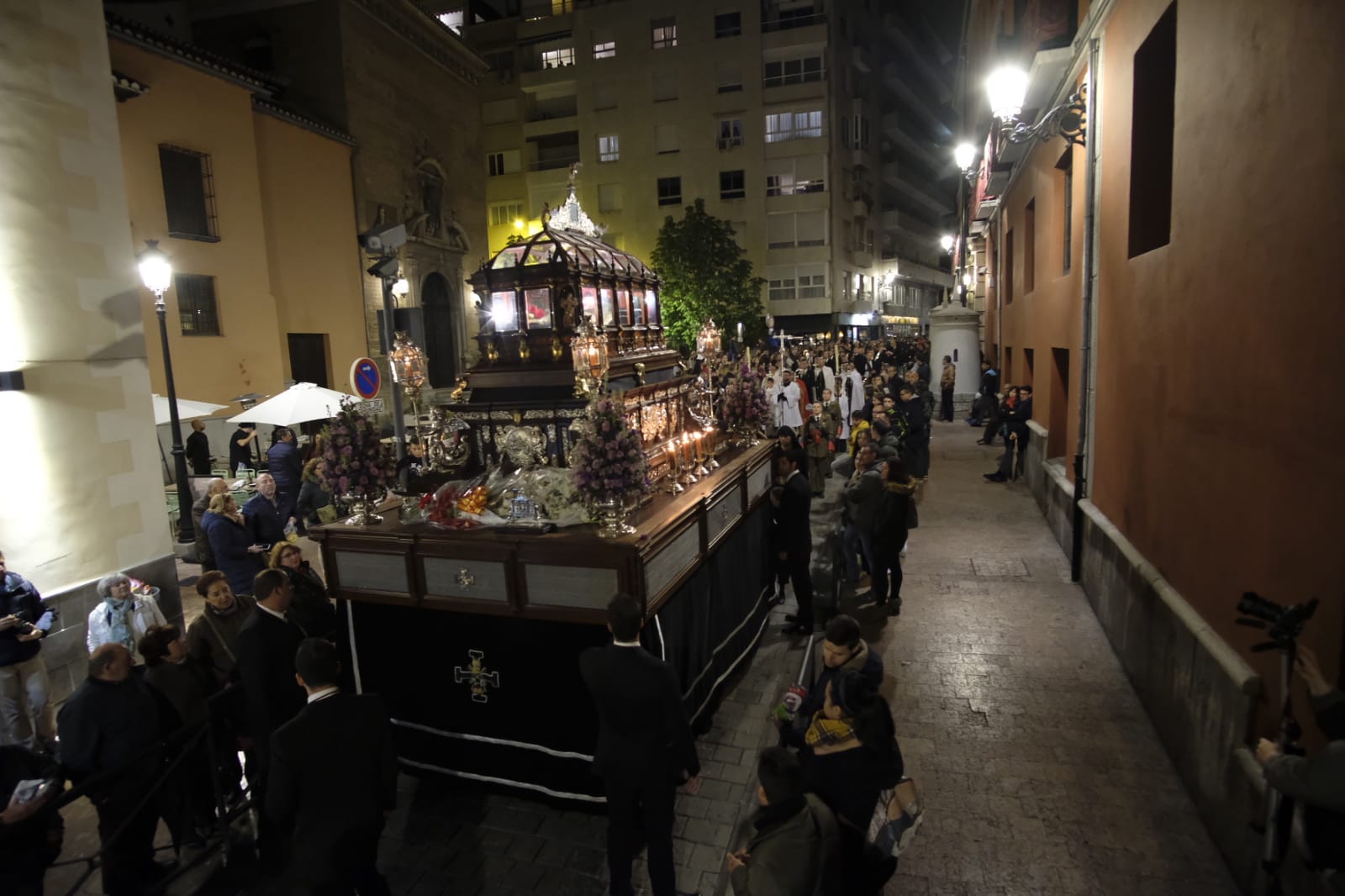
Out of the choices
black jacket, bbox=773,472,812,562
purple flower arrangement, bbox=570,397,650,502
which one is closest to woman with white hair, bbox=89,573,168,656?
A: purple flower arrangement, bbox=570,397,650,502

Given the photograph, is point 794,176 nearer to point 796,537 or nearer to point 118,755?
point 796,537

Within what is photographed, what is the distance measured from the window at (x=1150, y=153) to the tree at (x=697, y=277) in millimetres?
25007

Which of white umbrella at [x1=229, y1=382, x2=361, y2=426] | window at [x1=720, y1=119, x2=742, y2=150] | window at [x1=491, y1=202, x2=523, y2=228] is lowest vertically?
white umbrella at [x1=229, y1=382, x2=361, y2=426]

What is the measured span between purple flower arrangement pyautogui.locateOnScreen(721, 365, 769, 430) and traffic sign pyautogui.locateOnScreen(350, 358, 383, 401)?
4.45 m

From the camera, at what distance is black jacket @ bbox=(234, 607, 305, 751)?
14.8 feet

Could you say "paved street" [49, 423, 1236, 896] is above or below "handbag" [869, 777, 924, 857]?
below

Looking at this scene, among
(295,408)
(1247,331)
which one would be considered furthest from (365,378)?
(1247,331)

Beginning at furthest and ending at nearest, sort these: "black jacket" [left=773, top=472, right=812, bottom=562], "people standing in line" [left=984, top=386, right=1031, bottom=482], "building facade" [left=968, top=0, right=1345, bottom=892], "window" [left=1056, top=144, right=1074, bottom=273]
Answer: "people standing in line" [left=984, top=386, right=1031, bottom=482] < "window" [left=1056, top=144, right=1074, bottom=273] < "black jacket" [left=773, top=472, right=812, bottom=562] < "building facade" [left=968, top=0, right=1345, bottom=892]

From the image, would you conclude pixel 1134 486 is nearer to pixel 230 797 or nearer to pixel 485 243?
pixel 230 797

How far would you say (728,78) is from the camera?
36969 mm

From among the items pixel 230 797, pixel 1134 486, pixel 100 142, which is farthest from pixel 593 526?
pixel 100 142

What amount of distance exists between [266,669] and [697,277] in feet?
96.3

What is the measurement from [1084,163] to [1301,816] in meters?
8.66

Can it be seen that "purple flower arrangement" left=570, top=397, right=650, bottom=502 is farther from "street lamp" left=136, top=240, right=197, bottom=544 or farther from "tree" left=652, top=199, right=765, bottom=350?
"tree" left=652, top=199, right=765, bottom=350
